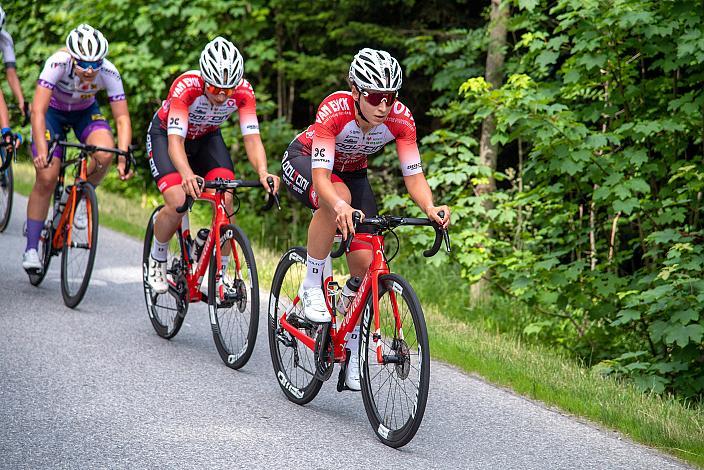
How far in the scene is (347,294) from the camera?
576 cm

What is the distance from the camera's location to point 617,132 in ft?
26.3

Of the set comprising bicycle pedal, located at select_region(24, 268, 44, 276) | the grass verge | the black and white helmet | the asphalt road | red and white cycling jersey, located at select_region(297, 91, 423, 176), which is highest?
the black and white helmet

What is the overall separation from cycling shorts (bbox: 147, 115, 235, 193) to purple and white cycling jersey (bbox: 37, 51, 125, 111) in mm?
1133

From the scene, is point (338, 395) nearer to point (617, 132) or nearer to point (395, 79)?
point (395, 79)

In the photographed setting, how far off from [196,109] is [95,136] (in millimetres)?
1958

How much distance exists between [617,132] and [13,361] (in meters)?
5.14

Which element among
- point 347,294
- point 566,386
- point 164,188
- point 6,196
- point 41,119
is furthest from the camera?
point 6,196

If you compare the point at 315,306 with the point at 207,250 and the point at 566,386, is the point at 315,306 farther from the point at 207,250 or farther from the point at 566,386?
the point at 566,386

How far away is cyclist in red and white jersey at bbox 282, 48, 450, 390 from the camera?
204 inches

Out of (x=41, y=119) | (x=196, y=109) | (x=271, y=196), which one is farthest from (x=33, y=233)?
(x=271, y=196)

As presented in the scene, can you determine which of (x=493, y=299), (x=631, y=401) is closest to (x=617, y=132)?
(x=631, y=401)

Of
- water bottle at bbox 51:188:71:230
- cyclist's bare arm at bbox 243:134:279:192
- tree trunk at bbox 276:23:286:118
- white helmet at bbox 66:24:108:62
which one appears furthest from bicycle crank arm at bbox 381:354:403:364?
tree trunk at bbox 276:23:286:118

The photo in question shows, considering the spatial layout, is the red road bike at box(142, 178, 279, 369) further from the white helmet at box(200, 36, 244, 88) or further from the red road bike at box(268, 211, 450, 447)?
the white helmet at box(200, 36, 244, 88)

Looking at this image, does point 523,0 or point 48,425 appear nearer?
point 48,425
